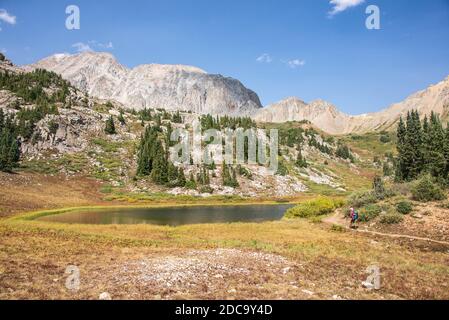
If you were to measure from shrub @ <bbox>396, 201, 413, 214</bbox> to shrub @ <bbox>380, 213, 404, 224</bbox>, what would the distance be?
4.60 ft

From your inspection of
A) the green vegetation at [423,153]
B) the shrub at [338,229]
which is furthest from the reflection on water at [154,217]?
the green vegetation at [423,153]

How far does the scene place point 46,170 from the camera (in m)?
123

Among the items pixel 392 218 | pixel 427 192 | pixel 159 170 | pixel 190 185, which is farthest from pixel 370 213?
pixel 159 170

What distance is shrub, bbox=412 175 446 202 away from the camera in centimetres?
4941

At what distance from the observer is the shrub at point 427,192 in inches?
1945

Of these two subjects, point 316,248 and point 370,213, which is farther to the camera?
point 370,213

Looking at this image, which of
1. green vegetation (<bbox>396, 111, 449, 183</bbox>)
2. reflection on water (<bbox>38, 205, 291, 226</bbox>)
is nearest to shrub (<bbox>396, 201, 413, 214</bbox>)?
green vegetation (<bbox>396, 111, 449, 183</bbox>)

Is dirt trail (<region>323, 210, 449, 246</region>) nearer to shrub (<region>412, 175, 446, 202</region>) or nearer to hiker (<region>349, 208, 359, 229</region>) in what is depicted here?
hiker (<region>349, 208, 359, 229</region>)

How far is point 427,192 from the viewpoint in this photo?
164 ft

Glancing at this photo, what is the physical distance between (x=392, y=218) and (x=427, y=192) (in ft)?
31.2

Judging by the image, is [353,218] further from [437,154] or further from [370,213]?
[437,154]

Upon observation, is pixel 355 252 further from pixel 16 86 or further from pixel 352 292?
pixel 16 86

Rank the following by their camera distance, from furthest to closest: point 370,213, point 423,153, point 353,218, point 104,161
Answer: point 104,161, point 423,153, point 370,213, point 353,218
